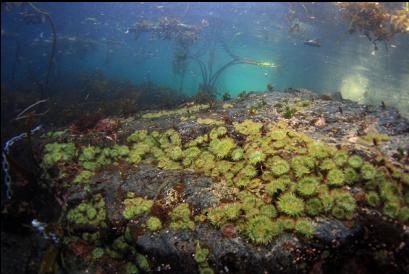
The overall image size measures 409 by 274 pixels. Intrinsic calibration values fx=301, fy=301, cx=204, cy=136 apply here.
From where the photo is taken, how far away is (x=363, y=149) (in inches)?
214

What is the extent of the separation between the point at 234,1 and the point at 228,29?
9.34m

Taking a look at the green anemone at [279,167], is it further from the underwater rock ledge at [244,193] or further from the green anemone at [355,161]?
the green anemone at [355,161]

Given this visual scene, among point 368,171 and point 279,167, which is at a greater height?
point 368,171

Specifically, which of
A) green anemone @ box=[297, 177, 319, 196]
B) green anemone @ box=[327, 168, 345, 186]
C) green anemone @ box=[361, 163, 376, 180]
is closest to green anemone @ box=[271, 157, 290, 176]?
green anemone @ box=[297, 177, 319, 196]

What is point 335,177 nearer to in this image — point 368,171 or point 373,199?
point 368,171

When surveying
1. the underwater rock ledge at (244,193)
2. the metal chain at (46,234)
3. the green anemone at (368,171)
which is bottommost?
the metal chain at (46,234)

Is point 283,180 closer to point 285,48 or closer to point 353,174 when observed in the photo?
point 353,174

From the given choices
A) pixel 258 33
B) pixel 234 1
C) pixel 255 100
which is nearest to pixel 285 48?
pixel 258 33

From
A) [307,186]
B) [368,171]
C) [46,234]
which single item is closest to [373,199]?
[368,171]

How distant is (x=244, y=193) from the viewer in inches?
217

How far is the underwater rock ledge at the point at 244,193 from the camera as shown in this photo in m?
4.70

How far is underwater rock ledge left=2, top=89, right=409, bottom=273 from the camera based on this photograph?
4.70 meters

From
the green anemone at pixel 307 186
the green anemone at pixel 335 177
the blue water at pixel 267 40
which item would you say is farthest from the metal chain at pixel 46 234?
the blue water at pixel 267 40

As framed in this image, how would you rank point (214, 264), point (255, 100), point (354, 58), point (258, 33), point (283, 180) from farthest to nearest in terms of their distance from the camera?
point (258, 33) < point (354, 58) < point (255, 100) < point (283, 180) < point (214, 264)
